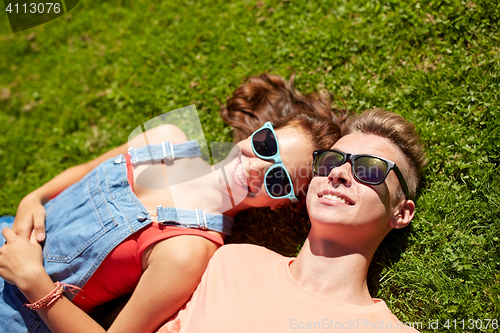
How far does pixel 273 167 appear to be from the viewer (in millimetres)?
3072

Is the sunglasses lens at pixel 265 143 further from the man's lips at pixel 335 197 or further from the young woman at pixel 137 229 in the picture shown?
the man's lips at pixel 335 197

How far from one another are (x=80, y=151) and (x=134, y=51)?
1633 millimetres

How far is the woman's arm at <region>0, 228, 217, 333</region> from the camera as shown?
111 inches

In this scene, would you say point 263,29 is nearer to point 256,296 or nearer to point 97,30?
point 97,30

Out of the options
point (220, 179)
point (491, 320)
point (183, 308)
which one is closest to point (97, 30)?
point (220, 179)

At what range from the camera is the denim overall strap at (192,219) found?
3.05 metres

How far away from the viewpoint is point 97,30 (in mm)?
5195

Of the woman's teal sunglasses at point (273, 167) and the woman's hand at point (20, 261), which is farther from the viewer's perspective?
the woman's teal sunglasses at point (273, 167)

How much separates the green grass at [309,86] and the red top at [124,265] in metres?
1.15

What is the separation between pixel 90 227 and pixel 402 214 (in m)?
2.87

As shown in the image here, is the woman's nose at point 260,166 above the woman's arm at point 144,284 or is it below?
above

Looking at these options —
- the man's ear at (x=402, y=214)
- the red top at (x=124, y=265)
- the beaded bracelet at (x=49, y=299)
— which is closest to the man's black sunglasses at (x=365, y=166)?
the man's ear at (x=402, y=214)

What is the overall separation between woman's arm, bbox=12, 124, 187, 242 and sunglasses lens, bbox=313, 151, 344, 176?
1534mm

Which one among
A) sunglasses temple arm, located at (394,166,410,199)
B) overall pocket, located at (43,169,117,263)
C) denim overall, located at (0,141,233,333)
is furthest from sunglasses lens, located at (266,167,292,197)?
overall pocket, located at (43,169,117,263)
